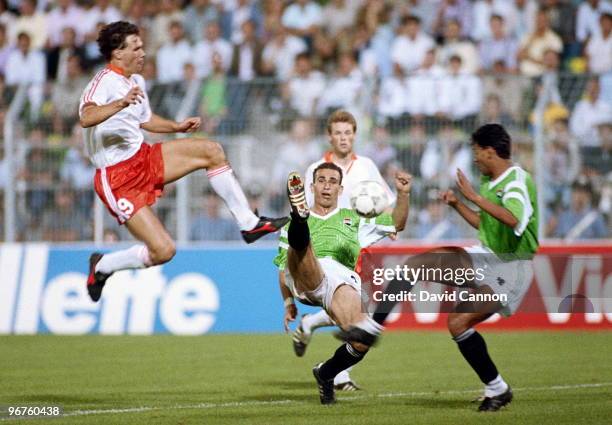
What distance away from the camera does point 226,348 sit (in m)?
15.7

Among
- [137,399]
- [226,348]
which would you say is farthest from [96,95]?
[226,348]

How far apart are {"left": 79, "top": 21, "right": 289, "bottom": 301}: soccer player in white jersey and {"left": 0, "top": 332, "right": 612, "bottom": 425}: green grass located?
4.24 ft

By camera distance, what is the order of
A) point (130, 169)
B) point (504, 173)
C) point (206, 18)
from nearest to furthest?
1. point (504, 173)
2. point (130, 169)
3. point (206, 18)

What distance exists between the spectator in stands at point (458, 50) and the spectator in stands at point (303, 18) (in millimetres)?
2600

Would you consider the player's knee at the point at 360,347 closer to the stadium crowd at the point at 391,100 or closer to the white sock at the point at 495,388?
the white sock at the point at 495,388

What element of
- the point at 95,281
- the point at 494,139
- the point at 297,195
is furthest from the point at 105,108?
the point at 494,139

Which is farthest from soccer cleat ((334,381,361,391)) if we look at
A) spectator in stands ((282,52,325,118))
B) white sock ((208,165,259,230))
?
spectator in stands ((282,52,325,118))

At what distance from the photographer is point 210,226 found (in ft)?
60.3

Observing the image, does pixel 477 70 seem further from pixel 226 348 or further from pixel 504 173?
pixel 504 173

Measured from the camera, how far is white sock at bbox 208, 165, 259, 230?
34.4 feet

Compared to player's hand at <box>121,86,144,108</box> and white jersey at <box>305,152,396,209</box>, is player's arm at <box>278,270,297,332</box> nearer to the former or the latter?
white jersey at <box>305,152,396,209</box>

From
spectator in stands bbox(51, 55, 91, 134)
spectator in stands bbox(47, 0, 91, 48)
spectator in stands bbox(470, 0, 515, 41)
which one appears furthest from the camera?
spectator in stands bbox(47, 0, 91, 48)

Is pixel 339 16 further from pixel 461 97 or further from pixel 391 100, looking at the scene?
pixel 461 97

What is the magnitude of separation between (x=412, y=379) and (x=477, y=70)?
29.5 feet
